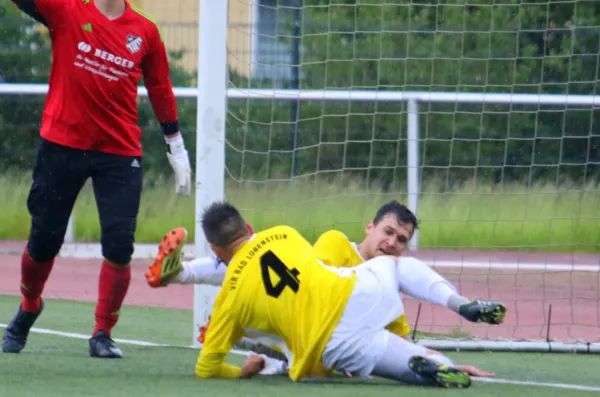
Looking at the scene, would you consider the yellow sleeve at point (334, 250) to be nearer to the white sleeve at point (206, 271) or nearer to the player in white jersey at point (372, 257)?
the player in white jersey at point (372, 257)

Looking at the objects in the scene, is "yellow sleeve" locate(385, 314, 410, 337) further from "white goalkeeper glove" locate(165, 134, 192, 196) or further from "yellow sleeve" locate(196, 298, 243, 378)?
"white goalkeeper glove" locate(165, 134, 192, 196)

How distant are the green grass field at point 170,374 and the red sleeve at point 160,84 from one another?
1199 mm

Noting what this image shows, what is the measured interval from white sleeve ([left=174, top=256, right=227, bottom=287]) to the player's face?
0.74 meters

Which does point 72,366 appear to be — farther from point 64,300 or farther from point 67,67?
point 64,300

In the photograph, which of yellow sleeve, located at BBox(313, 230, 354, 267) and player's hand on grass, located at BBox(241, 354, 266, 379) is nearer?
player's hand on grass, located at BBox(241, 354, 266, 379)

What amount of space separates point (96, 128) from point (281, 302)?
1462mm

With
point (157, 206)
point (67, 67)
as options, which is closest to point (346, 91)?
point (67, 67)

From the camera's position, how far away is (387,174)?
343 inches

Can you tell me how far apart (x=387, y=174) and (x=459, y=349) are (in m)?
1.51

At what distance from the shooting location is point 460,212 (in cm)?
861

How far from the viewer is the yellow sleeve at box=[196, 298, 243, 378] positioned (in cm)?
585

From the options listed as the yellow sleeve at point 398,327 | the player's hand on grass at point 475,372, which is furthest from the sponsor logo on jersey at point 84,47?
the player's hand on grass at point 475,372

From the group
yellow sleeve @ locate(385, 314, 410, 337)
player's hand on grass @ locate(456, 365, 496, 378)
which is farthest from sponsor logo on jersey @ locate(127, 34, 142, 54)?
player's hand on grass @ locate(456, 365, 496, 378)

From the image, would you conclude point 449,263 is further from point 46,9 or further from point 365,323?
point 46,9
